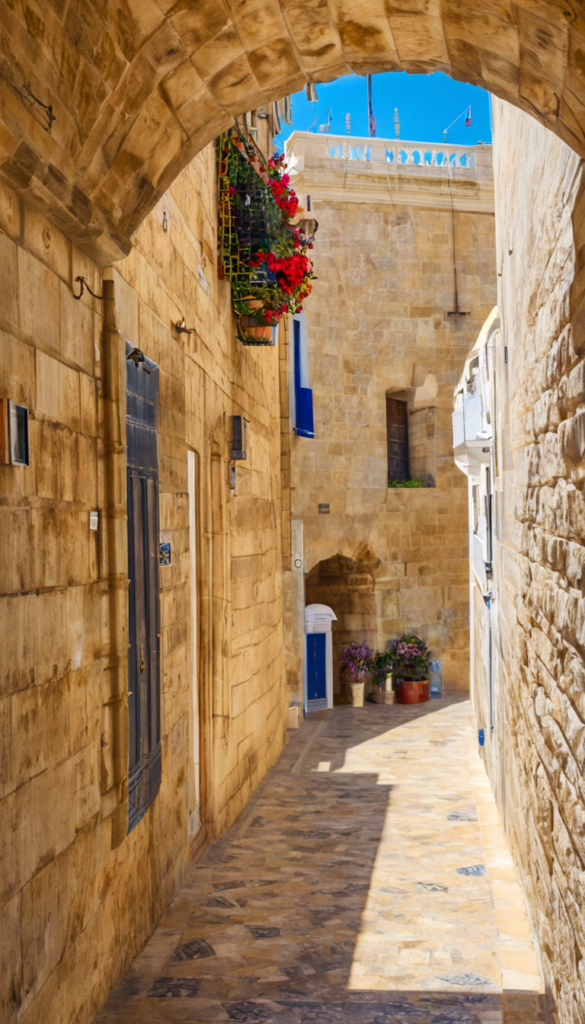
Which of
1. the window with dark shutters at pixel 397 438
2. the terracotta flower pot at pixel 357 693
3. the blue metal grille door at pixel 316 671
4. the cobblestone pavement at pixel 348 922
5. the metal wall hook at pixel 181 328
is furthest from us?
the window with dark shutters at pixel 397 438

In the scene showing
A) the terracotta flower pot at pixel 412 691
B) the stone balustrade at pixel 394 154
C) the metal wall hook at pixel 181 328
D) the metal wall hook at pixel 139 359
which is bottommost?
the terracotta flower pot at pixel 412 691

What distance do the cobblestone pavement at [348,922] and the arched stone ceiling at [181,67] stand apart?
10.6ft

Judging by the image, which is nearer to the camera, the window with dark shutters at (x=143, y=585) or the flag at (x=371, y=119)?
the window with dark shutters at (x=143, y=585)

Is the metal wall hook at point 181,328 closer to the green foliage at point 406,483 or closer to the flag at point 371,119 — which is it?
the green foliage at point 406,483

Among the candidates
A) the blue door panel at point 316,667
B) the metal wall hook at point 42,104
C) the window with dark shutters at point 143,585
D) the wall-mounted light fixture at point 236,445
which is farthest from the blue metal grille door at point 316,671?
the metal wall hook at point 42,104

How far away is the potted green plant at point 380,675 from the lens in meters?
16.1

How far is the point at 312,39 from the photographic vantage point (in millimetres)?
3473

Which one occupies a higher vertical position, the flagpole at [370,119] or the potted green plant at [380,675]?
the flagpole at [370,119]

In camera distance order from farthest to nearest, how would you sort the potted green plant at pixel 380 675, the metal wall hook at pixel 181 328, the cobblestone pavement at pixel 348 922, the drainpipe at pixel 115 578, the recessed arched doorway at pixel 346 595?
the recessed arched doorway at pixel 346 595, the potted green plant at pixel 380 675, the metal wall hook at pixel 181 328, the cobblestone pavement at pixel 348 922, the drainpipe at pixel 115 578

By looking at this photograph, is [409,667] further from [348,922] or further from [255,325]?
[348,922]

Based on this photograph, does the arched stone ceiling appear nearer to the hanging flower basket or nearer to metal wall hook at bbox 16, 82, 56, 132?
metal wall hook at bbox 16, 82, 56, 132

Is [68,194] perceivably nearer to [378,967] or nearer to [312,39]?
[312,39]

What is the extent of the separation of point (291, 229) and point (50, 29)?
5.23m

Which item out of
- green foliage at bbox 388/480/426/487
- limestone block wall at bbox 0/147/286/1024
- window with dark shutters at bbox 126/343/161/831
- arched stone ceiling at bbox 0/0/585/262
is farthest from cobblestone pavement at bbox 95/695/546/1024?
green foliage at bbox 388/480/426/487
